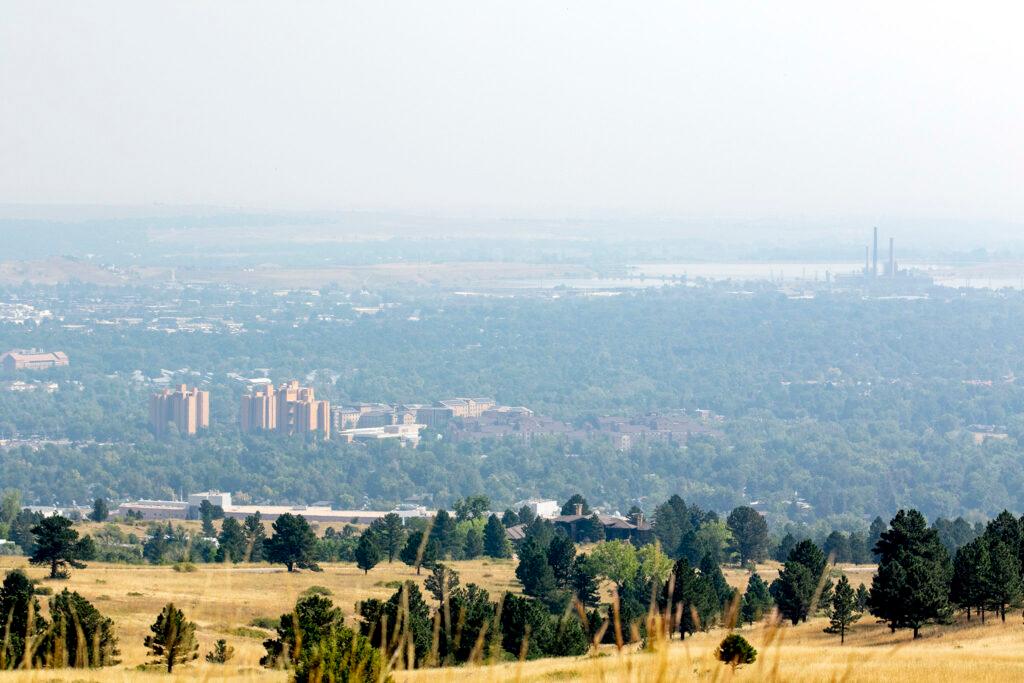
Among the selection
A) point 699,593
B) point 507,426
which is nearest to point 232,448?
point 507,426

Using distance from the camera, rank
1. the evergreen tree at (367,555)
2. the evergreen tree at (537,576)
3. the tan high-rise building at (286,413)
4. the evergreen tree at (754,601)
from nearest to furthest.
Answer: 1. the evergreen tree at (754,601)
2. the evergreen tree at (537,576)
3. the evergreen tree at (367,555)
4. the tan high-rise building at (286,413)

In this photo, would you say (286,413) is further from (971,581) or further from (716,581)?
(971,581)

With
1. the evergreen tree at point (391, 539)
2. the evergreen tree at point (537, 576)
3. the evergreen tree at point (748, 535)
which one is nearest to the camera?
the evergreen tree at point (537, 576)

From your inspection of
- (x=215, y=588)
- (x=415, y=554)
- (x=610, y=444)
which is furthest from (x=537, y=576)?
(x=610, y=444)

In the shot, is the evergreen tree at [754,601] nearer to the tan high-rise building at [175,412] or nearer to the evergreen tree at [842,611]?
the evergreen tree at [842,611]

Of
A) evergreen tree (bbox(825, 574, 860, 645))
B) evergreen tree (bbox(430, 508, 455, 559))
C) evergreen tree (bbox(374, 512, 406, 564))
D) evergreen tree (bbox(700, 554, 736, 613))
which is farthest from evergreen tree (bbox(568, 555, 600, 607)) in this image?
evergreen tree (bbox(825, 574, 860, 645))

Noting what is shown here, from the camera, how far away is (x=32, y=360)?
18912 cm

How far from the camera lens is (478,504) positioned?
185ft

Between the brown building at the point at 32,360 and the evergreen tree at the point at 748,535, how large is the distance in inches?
5882

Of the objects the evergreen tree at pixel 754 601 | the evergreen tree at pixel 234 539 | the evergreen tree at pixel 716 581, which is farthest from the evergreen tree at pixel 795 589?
the evergreen tree at pixel 234 539

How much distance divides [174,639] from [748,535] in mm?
37993

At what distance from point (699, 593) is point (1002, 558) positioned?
14.8 ft

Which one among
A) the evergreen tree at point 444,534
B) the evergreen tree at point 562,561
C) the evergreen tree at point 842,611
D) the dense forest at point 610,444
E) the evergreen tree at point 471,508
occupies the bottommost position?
the dense forest at point 610,444

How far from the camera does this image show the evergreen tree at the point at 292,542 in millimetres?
36219
